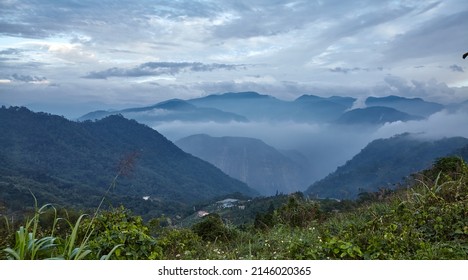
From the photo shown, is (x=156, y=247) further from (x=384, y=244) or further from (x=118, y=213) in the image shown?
(x=384, y=244)

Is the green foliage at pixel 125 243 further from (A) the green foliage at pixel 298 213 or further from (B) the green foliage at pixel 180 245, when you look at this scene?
(A) the green foliage at pixel 298 213

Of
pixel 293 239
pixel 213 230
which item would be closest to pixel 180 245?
pixel 293 239

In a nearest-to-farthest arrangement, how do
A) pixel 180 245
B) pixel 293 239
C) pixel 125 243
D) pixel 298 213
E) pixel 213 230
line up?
pixel 125 243 → pixel 293 239 → pixel 180 245 → pixel 213 230 → pixel 298 213

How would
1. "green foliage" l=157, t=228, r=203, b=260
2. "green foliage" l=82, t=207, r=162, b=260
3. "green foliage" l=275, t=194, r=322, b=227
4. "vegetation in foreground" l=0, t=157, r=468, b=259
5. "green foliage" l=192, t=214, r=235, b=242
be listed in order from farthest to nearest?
"green foliage" l=275, t=194, r=322, b=227, "green foliage" l=192, t=214, r=235, b=242, "green foliage" l=157, t=228, r=203, b=260, "green foliage" l=82, t=207, r=162, b=260, "vegetation in foreground" l=0, t=157, r=468, b=259

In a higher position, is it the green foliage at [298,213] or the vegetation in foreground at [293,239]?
the vegetation in foreground at [293,239]

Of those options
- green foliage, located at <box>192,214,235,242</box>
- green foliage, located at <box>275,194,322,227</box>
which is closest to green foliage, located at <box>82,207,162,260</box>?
green foliage, located at <box>192,214,235,242</box>

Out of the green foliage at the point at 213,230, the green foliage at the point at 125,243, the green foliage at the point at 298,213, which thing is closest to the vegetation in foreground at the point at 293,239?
the green foliage at the point at 125,243

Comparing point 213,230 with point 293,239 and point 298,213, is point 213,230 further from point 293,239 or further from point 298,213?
point 293,239

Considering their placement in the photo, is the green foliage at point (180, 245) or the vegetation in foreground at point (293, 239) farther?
Answer: the green foliage at point (180, 245)

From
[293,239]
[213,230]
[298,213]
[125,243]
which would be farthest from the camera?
[298,213]

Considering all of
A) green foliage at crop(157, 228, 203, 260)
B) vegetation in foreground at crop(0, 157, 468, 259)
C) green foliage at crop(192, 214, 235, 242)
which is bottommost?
green foliage at crop(192, 214, 235, 242)

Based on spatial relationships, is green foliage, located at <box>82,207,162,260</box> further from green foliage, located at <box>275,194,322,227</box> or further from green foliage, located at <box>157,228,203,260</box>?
green foliage, located at <box>275,194,322,227</box>

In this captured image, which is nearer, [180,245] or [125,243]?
[125,243]
